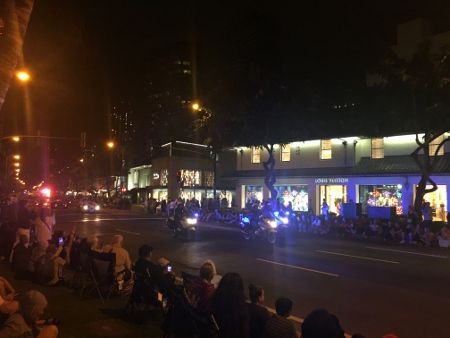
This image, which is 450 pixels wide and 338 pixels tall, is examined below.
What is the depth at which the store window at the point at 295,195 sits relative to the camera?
3366 centimetres

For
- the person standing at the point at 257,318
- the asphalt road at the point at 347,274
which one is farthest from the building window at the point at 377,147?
the person standing at the point at 257,318

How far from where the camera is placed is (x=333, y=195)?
105 ft

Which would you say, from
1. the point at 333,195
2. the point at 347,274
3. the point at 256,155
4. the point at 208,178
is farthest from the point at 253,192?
the point at 347,274

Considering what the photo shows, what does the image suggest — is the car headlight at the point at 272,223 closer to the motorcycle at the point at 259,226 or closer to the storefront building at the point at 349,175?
the motorcycle at the point at 259,226

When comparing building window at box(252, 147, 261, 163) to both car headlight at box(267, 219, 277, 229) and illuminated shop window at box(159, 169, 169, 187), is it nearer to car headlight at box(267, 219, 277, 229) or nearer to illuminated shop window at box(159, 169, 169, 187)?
car headlight at box(267, 219, 277, 229)

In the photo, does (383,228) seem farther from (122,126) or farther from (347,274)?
(122,126)

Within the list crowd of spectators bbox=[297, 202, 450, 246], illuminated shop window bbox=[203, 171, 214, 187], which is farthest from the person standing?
illuminated shop window bbox=[203, 171, 214, 187]

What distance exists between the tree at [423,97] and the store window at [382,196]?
377 centimetres

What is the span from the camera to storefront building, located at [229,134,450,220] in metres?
27.4

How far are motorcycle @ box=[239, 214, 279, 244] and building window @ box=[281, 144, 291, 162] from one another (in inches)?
567

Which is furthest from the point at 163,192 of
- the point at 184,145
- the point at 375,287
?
the point at 375,287

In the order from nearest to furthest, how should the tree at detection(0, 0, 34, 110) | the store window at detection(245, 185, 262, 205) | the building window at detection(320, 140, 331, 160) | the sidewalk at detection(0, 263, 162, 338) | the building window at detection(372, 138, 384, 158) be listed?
1. the tree at detection(0, 0, 34, 110)
2. the sidewalk at detection(0, 263, 162, 338)
3. the building window at detection(372, 138, 384, 158)
4. the building window at detection(320, 140, 331, 160)
5. the store window at detection(245, 185, 262, 205)

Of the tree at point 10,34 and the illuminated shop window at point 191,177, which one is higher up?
the illuminated shop window at point 191,177

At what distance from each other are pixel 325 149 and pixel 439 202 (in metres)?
8.45
